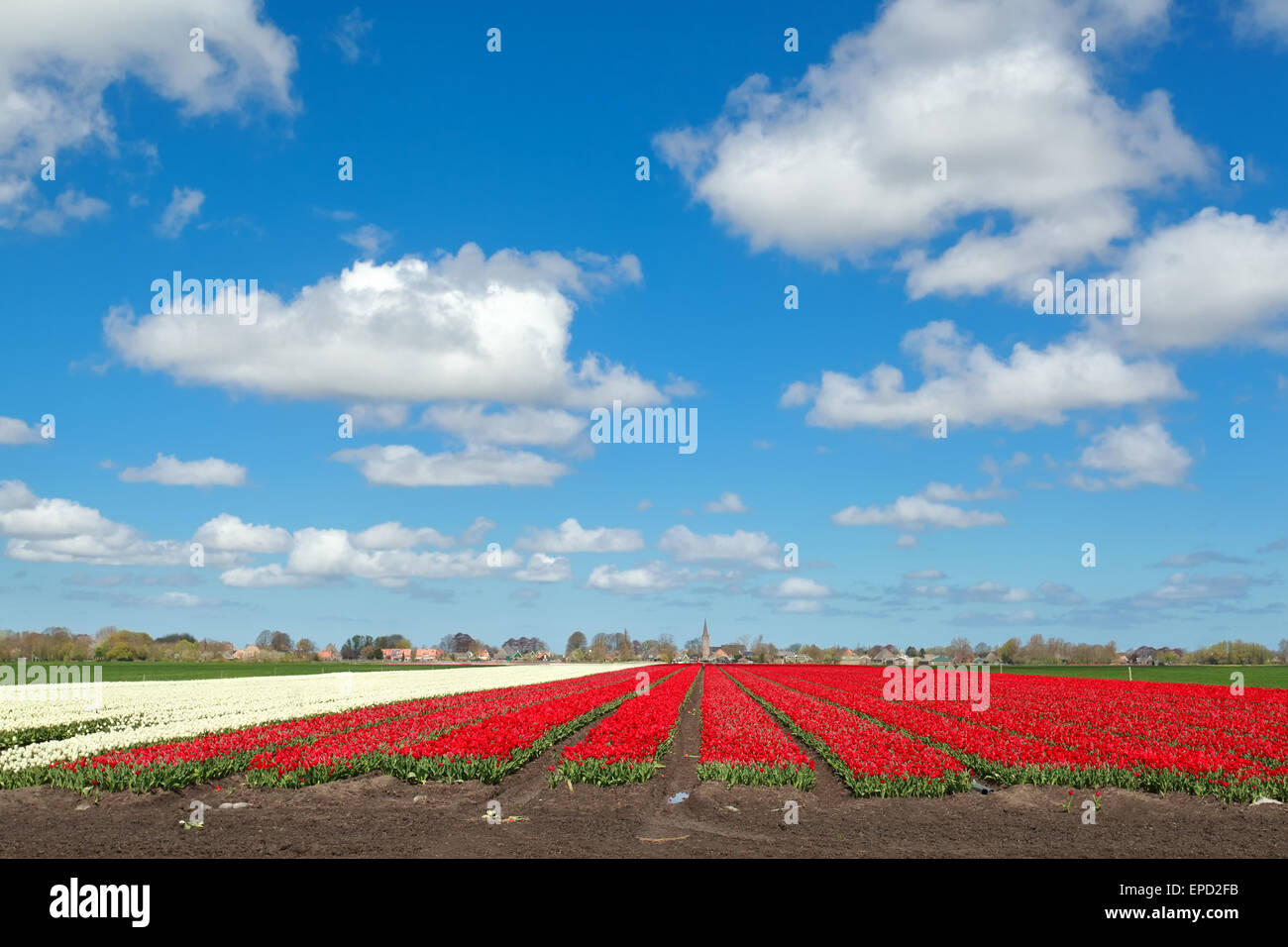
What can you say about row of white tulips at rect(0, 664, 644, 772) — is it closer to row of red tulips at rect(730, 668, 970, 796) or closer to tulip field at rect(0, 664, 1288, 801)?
tulip field at rect(0, 664, 1288, 801)

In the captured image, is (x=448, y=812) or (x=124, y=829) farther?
(x=448, y=812)

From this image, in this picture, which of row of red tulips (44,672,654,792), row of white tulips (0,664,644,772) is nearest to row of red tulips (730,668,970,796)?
row of red tulips (44,672,654,792)

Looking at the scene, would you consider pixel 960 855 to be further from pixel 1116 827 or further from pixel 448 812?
pixel 448 812

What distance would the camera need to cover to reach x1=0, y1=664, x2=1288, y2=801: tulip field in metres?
17.8

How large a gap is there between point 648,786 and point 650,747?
219 cm

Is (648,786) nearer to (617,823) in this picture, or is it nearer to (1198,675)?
(617,823)

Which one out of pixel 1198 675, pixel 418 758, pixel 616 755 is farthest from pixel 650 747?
pixel 1198 675

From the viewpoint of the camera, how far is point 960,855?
12.9m

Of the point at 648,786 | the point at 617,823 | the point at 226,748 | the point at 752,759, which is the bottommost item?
the point at 648,786

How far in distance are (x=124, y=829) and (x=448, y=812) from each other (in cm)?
538

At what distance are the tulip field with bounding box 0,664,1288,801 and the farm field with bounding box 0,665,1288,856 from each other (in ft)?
0.23

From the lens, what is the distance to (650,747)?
66.9 ft
